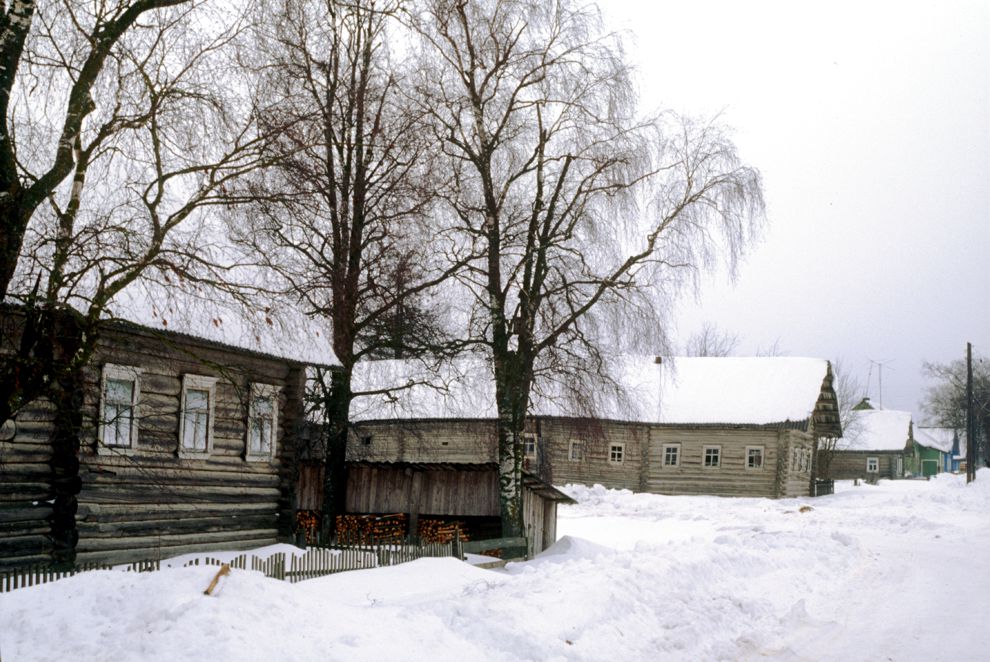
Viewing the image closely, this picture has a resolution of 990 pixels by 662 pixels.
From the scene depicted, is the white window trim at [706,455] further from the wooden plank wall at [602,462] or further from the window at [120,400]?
the window at [120,400]

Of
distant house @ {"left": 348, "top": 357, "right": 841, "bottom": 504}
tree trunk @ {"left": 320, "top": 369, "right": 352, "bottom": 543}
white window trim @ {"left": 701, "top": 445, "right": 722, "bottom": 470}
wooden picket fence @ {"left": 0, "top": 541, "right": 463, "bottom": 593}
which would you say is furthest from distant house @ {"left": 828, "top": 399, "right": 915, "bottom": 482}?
wooden picket fence @ {"left": 0, "top": 541, "right": 463, "bottom": 593}

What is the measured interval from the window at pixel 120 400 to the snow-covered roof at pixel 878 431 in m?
68.9

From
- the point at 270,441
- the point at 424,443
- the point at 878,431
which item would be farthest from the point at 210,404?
the point at 878,431

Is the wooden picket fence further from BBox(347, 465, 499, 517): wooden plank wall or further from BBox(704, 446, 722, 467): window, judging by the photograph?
BBox(704, 446, 722, 467): window

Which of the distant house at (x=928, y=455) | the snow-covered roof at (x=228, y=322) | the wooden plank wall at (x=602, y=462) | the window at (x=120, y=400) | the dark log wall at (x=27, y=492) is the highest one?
the snow-covered roof at (x=228, y=322)

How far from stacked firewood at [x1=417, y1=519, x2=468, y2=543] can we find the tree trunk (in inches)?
74.8

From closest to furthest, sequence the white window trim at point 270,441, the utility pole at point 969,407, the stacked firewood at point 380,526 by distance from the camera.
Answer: the white window trim at point 270,441 → the stacked firewood at point 380,526 → the utility pole at point 969,407

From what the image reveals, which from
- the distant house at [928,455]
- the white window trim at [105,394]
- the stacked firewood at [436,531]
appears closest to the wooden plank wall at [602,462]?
the stacked firewood at [436,531]

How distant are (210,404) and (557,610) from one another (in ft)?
27.2

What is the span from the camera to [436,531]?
19.9 meters

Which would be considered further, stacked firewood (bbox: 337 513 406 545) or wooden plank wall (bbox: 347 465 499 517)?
stacked firewood (bbox: 337 513 406 545)

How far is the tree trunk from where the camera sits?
795 inches

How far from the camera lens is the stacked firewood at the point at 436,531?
63.6 ft

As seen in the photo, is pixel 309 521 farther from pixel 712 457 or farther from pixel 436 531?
pixel 712 457
